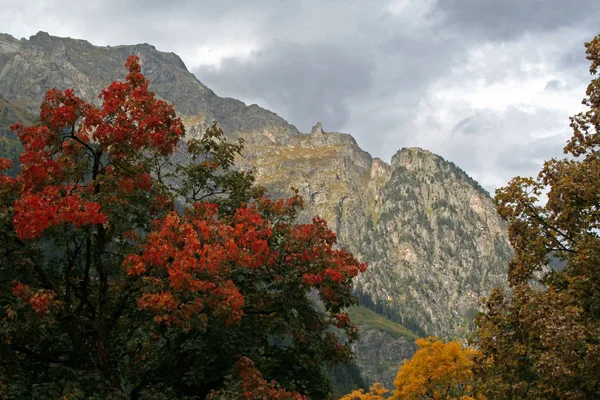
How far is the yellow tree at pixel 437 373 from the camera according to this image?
4469cm

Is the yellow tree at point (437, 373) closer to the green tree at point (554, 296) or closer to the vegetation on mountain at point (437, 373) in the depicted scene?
the vegetation on mountain at point (437, 373)

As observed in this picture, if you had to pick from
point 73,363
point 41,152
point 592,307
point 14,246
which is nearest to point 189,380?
point 73,363

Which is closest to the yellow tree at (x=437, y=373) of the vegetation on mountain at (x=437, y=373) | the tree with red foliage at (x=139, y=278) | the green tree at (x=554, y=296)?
the vegetation on mountain at (x=437, y=373)

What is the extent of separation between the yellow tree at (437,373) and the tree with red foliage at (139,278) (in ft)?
98.5

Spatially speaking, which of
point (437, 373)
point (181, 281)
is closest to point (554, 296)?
point (181, 281)

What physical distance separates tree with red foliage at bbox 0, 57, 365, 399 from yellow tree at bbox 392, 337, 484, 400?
98.5 feet

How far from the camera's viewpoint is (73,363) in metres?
15.5

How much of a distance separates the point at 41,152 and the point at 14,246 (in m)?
2.85

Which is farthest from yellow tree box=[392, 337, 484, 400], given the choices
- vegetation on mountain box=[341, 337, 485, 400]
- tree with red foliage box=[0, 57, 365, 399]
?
tree with red foliage box=[0, 57, 365, 399]

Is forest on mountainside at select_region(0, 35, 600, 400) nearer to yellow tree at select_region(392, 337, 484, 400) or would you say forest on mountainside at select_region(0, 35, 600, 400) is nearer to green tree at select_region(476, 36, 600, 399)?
green tree at select_region(476, 36, 600, 399)

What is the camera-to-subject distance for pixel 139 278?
14.1 metres

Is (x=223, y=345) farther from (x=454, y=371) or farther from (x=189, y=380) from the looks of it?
(x=454, y=371)

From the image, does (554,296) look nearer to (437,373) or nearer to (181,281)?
(181,281)

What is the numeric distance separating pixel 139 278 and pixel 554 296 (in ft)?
46.1
